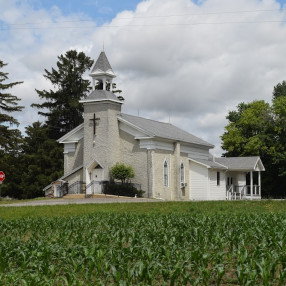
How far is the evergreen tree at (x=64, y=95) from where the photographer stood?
6462 cm

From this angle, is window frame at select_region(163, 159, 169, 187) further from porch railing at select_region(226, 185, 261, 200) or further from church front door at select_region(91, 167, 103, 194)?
porch railing at select_region(226, 185, 261, 200)

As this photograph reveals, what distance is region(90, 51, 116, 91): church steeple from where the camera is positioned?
149ft

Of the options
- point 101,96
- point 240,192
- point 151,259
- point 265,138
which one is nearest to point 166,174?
point 101,96

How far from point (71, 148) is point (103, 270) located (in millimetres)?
38094

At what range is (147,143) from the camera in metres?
43.2

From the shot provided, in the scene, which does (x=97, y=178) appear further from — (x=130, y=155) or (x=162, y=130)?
(x=162, y=130)

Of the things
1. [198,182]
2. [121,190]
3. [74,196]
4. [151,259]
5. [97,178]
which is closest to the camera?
[151,259]

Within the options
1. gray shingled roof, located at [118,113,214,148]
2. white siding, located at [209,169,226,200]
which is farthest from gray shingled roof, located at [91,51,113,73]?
white siding, located at [209,169,226,200]

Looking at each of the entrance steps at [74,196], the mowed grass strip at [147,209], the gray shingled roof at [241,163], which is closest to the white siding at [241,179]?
the gray shingled roof at [241,163]

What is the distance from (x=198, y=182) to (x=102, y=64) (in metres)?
12.9

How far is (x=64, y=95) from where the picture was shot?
213 ft

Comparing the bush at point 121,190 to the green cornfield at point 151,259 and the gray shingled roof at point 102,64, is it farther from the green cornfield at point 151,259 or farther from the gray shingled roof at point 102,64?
the green cornfield at point 151,259

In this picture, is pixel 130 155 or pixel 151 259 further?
pixel 130 155

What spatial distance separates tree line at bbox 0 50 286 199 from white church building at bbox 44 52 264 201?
11.0 m
